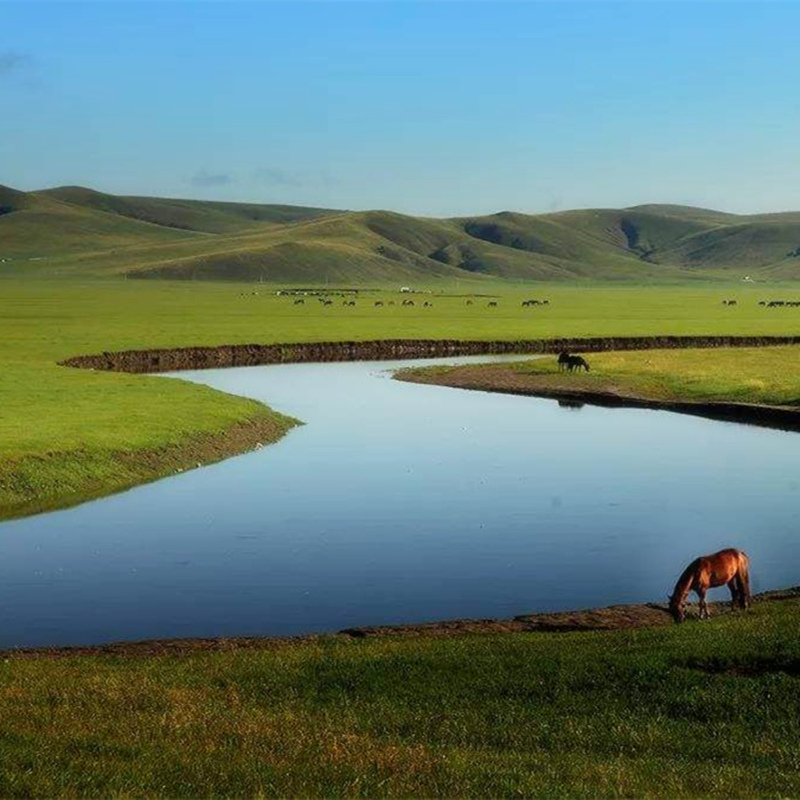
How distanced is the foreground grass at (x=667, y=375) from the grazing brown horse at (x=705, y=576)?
1861 inches

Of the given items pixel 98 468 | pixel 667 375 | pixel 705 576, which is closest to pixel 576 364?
pixel 667 375

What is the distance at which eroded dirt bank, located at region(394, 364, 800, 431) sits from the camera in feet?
230

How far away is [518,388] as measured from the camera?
85.3m

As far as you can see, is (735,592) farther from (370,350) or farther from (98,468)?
(370,350)

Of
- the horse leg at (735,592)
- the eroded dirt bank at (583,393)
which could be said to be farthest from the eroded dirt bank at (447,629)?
the eroded dirt bank at (583,393)

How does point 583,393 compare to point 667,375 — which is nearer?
point 583,393

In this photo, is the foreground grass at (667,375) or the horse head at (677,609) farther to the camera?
the foreground grass at (667,375)

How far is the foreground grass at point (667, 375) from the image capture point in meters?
77.7

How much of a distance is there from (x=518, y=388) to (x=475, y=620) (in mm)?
57517

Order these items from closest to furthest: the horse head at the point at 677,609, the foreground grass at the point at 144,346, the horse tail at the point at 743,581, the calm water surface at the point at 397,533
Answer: the horse head at the point at 677,609
the horse tail at the point at 743,581
the calm water surface at the point at 397,533
the foreground grass at the point at 144,346

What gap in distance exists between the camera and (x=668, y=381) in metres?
83.6

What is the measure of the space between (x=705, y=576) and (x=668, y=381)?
191 feet

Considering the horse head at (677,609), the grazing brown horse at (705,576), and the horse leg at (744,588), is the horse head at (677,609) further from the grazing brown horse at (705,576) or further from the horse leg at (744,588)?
the horse leg at (744,588)

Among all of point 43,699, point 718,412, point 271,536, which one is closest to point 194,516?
point 271,536
